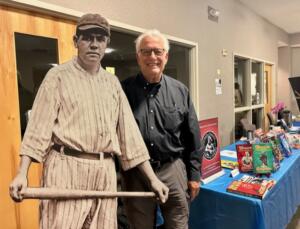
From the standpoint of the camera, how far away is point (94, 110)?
92 centimetres

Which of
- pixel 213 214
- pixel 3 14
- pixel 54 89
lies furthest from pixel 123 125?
pixel 213 214

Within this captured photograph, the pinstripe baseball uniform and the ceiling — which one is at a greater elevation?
the ceiling

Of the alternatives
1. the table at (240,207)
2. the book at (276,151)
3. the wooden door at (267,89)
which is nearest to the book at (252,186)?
the table at (240,207)

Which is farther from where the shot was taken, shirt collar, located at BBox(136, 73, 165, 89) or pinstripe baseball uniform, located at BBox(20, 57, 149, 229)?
shirt collar, located at BBox(136, 73, 165, 89)

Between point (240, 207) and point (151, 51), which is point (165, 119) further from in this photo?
point (240, 207)

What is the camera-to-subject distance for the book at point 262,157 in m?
2.10

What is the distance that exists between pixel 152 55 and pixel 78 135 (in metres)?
0.66

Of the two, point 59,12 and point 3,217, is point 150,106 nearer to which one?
point 59,12

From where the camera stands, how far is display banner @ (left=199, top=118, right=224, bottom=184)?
6.60 feet

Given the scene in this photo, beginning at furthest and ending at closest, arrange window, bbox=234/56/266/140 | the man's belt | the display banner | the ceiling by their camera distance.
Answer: window, bbox=234/56/266/140 → the ceiling → the display banner → the man's belt

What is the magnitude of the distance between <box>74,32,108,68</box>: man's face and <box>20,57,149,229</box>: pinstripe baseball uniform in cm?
4

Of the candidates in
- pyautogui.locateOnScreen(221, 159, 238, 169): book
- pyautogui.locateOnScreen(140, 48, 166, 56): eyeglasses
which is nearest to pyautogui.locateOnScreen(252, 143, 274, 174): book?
pyautogui.locateOnScreen(221, 159, 238, 169): book

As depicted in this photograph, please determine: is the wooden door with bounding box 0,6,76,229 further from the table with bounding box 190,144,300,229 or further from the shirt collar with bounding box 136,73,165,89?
the table with bounding box 190,144,300,229

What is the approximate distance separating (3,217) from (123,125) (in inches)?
38.1
